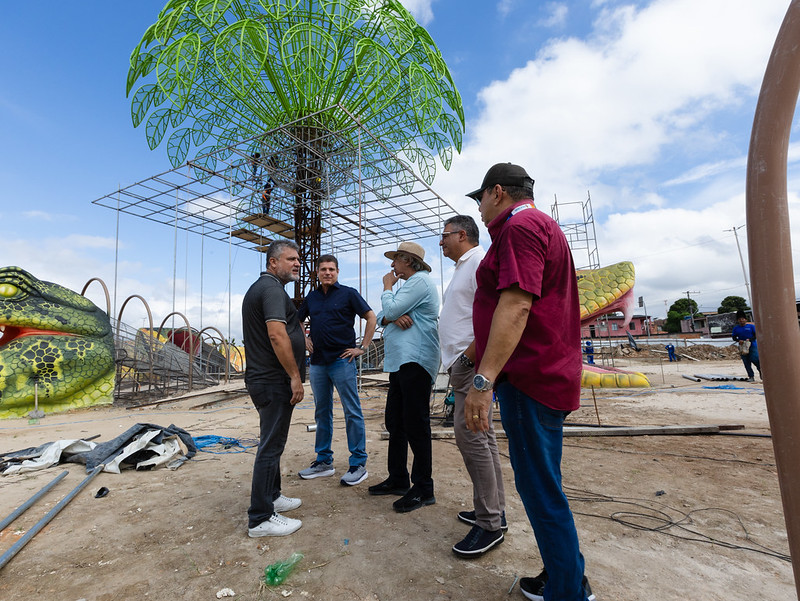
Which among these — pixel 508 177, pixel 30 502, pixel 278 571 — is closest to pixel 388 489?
pixel 278 571

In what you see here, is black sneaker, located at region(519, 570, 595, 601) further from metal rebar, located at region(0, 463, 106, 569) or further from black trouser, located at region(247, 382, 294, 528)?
metal rebar, located at region(0, 463, 106, 569)

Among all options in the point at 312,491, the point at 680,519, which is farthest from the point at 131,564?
the point at 680,519

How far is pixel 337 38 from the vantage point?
10.9 m

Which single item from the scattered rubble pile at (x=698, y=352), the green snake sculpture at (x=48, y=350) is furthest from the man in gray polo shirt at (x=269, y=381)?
the scattered rubble pile at (x=698, y=352)

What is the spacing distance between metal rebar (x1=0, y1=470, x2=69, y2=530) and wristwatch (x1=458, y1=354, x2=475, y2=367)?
8.90 ft

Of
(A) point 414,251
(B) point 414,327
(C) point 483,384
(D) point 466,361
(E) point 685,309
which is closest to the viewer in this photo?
(C) point 483,384

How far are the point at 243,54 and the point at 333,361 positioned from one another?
9.44 metres

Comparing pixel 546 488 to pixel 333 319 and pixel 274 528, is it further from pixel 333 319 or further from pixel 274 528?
pixel 333 319

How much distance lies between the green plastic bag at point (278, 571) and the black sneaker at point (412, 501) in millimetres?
702

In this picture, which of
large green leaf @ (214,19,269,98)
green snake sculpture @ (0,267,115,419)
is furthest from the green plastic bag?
large green leaf @ (214,19,269,98)

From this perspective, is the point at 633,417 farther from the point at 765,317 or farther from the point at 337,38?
the point at 337,38

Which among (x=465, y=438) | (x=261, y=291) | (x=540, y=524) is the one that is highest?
(x=261, y=291)

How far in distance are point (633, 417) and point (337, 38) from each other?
11101 millimetres

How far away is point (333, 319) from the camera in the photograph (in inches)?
128
